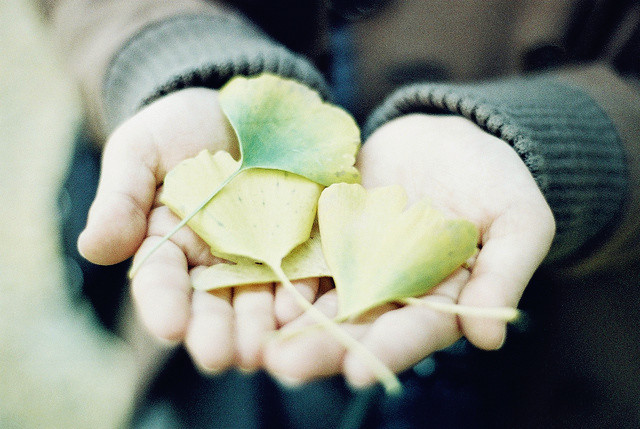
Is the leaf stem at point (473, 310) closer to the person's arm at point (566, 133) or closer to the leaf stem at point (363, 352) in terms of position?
the leaf stem at point (363, 352)

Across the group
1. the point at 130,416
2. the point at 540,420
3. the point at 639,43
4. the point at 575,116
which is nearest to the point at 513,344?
the point at 540,420

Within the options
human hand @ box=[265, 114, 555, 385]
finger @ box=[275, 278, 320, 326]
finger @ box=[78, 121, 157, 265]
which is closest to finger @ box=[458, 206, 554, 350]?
human hand @ box=[265, 114, 555, 385]

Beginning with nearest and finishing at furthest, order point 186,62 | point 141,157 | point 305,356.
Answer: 1. point 305,356
2. point 141,157
3. point 186,62

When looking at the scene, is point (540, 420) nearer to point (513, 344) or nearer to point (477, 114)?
point (513, 344)

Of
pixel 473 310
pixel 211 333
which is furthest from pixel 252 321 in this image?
pixel 473 310

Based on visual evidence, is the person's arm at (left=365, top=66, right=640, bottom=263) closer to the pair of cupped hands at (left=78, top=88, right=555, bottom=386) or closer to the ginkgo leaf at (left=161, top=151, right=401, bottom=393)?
the pair of cupped hands at (left=78, top=88, right=555, bottom=386)

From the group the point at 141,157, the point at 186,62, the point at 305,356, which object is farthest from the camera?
the point at 186,62

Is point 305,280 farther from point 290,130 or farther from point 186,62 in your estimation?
point 186,62
